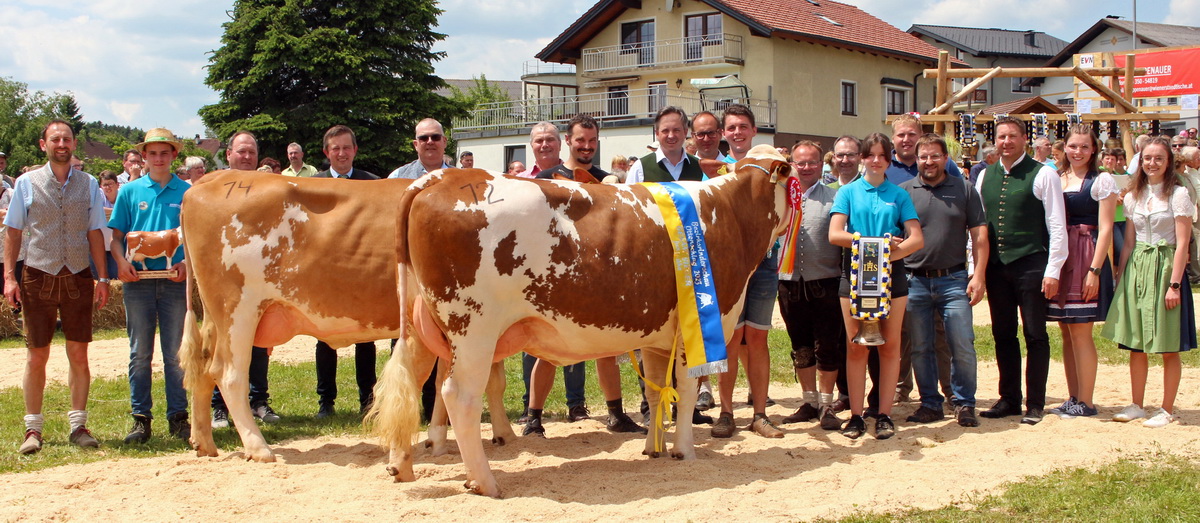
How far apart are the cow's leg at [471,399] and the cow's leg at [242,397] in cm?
176

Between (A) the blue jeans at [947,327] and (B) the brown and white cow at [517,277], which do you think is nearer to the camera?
(B) the brown and white cow at [517,277]

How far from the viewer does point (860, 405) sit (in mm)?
7047

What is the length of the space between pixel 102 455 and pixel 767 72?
33.1 metres

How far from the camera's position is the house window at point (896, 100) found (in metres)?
41.4

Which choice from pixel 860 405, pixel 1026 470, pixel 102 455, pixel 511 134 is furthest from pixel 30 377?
pixel 511 134

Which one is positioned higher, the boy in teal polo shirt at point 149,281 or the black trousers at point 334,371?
the boy in teal polo shirt at point 149,281

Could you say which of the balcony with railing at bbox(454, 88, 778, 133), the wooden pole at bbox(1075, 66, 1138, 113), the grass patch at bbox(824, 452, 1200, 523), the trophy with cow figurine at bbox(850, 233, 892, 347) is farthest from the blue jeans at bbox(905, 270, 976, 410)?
the balcony with railing at bbox(454, 88, 778, 133)

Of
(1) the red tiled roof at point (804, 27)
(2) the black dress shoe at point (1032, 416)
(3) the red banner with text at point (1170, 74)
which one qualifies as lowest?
(2) the black dress shoe at point (1032, 416)

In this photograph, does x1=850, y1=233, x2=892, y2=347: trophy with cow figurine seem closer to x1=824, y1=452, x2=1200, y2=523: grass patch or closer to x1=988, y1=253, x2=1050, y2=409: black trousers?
x1=988, y1=253, x2=1050, y2=409: black trousers

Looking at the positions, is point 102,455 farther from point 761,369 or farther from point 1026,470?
point 1026,470

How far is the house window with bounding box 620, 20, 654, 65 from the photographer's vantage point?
39.7m

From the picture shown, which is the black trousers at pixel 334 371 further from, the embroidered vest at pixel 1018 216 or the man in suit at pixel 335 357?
the embroidered vest at pixel 1018 216

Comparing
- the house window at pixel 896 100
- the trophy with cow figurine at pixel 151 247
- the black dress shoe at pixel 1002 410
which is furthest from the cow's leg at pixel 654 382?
the house window at pixel 896 100

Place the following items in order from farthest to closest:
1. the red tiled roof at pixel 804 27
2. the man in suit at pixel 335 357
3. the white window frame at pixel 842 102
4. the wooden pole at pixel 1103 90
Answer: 1. the white window frame at pixel 842 102
2. the red tiled roof at pixel 804 27
3. the wooden pole at pixel 1103 90
4. the man in suit at pixel 335 357
